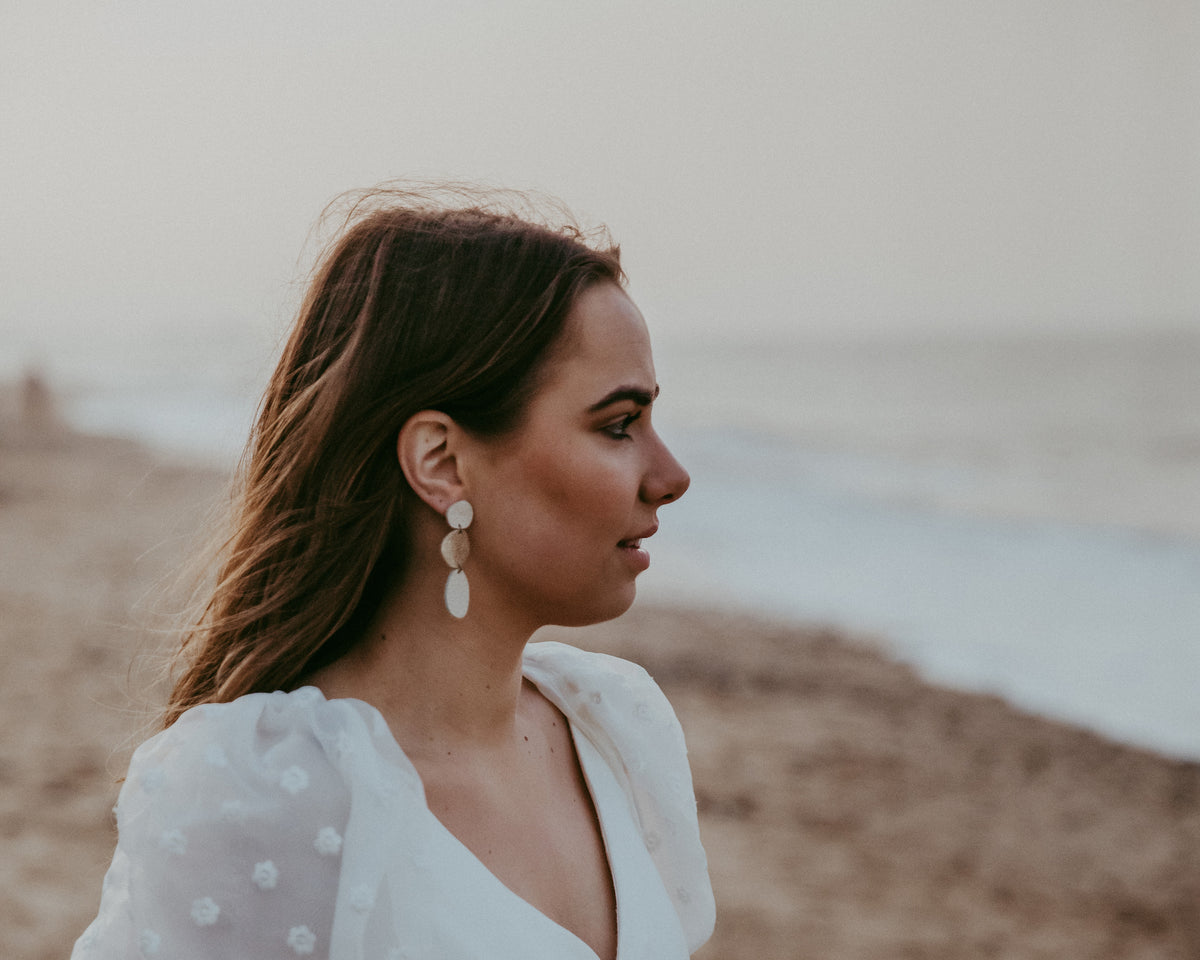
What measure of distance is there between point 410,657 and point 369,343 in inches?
17.9

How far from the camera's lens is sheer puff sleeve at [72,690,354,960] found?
138cm

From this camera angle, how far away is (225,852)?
1390 millimetres

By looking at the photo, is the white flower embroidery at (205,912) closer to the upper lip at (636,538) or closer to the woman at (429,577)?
the woman at (429,577)

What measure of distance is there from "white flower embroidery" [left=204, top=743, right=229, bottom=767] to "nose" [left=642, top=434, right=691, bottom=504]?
0.66m

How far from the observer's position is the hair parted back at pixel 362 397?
1568mm

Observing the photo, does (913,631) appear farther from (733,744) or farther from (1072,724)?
(733,744)

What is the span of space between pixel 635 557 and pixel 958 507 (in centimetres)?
1513

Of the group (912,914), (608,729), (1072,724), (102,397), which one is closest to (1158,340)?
(102,397)

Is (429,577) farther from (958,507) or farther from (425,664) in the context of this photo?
(958,507)

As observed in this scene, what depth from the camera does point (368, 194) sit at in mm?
1811

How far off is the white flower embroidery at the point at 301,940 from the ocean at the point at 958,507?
80 cm

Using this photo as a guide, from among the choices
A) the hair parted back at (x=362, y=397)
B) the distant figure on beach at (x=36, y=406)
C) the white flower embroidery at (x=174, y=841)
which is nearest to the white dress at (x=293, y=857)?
the white flower embroidery at (x=174, y=841)

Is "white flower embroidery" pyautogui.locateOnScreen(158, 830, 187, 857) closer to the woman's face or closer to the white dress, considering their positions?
the white dress

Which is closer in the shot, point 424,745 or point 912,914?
point 424,745
